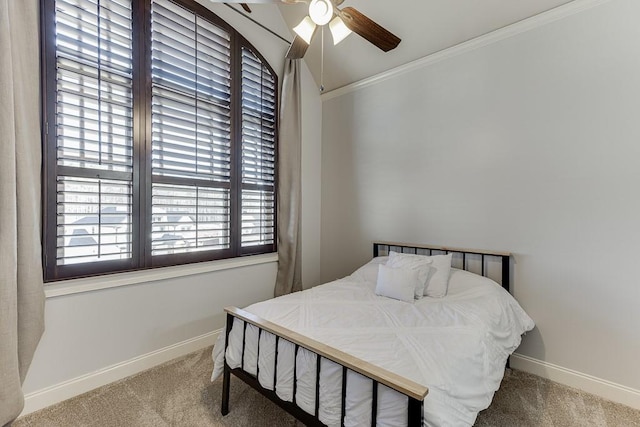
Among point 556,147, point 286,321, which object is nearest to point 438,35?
point 556,147

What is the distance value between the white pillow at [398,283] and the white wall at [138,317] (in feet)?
4.69

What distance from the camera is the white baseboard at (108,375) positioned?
188 centimetres

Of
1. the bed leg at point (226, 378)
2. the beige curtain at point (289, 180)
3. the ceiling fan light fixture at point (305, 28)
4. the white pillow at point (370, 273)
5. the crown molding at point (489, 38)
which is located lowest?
the bed leg at point (226, 378)

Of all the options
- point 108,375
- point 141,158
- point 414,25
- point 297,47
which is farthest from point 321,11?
point 108,375

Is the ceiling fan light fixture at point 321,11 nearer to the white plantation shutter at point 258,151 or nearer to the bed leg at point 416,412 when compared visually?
the white plantation shutter at point 258,151

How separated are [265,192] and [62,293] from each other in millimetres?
1883

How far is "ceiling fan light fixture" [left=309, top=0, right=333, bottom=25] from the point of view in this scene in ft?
5.24

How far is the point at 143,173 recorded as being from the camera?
2322 millimetres

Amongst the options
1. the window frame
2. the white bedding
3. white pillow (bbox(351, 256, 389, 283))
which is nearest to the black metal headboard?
the white bedding

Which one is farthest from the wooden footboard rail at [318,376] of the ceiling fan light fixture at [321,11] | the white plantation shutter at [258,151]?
the ceiling fan light fixture at [321,11]

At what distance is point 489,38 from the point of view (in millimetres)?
2537

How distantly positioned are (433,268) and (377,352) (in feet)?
4.04

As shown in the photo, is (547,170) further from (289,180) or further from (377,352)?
(289,180)

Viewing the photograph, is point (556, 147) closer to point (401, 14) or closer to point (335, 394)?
point (401, 14)
